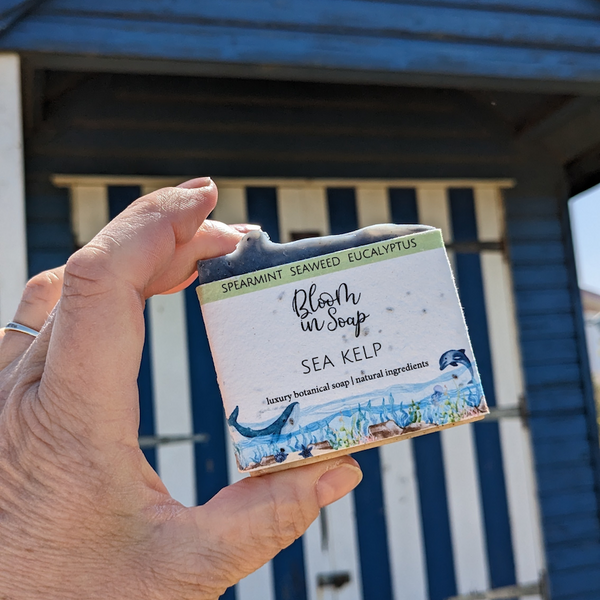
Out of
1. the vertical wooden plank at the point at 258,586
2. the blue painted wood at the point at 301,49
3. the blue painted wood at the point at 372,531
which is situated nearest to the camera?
the blue painted wood at the point at 301,49

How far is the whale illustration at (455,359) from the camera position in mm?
968

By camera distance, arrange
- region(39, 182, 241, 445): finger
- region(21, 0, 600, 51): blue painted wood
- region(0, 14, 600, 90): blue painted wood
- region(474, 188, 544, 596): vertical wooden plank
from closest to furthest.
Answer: region(39, 182, 241, 445): finger < region(0, 14, 600, 90): blue painted wood < region(21, 0, 600, 51): blue painted wood < region(474, 188, 544, 596): vertical wooden plank

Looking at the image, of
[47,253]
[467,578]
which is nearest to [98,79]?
[47,253]

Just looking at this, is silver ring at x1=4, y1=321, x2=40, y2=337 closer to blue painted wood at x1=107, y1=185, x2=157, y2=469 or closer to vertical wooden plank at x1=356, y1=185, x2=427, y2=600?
blue painted wood at x1=107, y1=185, x2=157, y2=469

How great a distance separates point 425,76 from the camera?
261cm

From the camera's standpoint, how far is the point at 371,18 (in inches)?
100

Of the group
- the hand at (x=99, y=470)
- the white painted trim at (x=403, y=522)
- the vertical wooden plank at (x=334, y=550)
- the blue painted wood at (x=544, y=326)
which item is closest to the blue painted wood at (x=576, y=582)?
the white painted trim at (x=403, y=522)

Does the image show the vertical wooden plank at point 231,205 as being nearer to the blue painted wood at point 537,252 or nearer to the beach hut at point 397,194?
the beach hut at point 397,194

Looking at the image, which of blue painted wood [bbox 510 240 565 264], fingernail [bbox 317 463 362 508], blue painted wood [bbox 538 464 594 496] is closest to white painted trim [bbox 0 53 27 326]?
fingernail [bbox 317 463 362 508]

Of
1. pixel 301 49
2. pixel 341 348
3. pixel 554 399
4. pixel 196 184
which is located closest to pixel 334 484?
pixel 341 348

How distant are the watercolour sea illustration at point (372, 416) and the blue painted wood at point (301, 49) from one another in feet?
5.87

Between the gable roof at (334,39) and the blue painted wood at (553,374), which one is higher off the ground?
the gable roof at (334,39)

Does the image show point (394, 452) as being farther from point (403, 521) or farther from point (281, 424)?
point (281, 424)

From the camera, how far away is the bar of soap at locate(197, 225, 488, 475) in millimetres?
968
